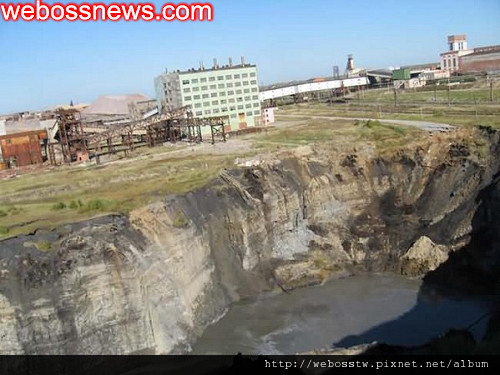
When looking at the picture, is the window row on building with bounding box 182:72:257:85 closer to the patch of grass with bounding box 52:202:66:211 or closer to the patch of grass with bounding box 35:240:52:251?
the patch of grass with bounding box 52:202:66:211

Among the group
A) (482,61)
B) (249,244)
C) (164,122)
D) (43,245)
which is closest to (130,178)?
(249,244)

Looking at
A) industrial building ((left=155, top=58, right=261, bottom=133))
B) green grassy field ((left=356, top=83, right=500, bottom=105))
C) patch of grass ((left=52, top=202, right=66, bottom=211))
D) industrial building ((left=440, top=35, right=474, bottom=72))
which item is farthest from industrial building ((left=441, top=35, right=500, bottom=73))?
patch of grass ((left=52, top=202, right=66, bottom=211))

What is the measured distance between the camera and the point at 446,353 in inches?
951

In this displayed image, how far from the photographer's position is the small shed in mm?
57062

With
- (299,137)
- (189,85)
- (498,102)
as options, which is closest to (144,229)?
(299,137)

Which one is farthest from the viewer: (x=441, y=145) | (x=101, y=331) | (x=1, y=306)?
(x=441, y=145)

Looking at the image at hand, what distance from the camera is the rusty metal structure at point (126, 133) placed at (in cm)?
6025

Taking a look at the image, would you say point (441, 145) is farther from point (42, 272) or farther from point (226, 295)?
point (42, 272)

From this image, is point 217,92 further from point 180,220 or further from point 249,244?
point 180,220

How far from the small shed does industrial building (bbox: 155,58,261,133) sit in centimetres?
2084

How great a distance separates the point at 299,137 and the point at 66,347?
37.5 metres

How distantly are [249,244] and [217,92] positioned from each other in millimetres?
38995

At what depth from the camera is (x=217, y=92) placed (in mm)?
76375

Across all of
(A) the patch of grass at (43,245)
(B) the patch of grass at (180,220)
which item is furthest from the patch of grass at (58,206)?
(B) the patch of grass at (180,220)
